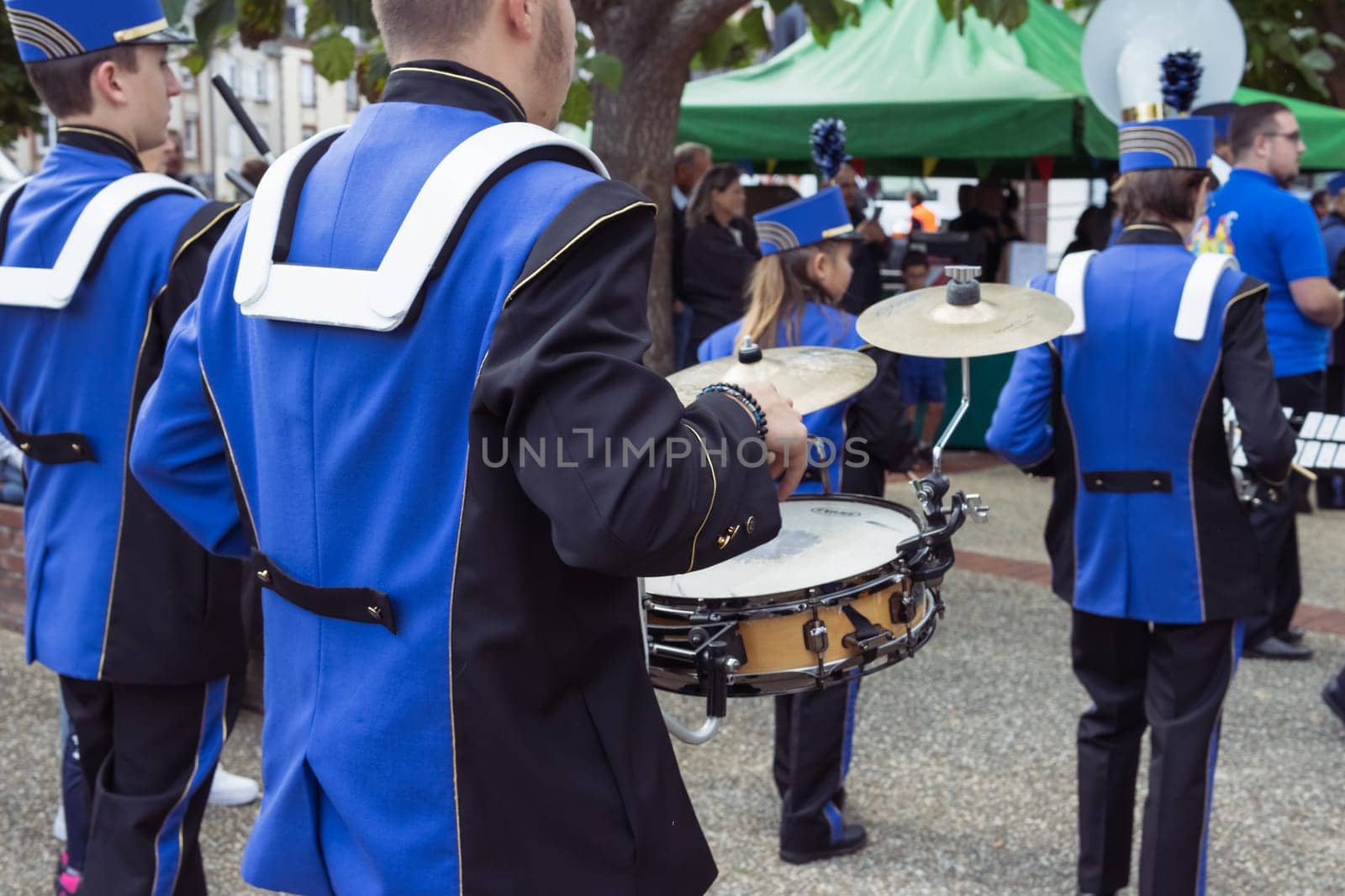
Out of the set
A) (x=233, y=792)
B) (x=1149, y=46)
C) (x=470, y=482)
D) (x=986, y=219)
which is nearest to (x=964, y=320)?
(x=470, y=482)

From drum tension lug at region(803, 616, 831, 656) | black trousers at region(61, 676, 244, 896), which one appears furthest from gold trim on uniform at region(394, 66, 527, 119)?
black trousers at region(61, 676, 244, 896)

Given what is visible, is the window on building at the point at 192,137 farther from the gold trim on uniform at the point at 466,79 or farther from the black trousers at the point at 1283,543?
the gold trim on uniform at the point at 466,79

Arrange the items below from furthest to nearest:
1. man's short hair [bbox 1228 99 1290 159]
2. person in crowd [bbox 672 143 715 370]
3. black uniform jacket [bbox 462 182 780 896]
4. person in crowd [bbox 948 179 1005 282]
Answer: person in crowd [bbox 948 179 1005 282] → person in crowd [bbox 672 143 715 370] → man's short hair [bbox 1228 99 1290 159] → black uniform jacket [bbox 462 182 780 896]

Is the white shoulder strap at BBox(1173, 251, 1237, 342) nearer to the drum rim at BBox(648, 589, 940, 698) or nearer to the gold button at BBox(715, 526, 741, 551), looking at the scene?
the drum rim at BBox(648, 589, 940, 698)

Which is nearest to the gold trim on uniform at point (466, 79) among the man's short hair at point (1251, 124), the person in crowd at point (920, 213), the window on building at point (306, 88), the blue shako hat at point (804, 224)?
the blue shako hat at point (804, 224)

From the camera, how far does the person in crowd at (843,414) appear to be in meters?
3.68

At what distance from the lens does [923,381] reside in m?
9.32

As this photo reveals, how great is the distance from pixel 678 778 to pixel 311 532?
1.74 feet

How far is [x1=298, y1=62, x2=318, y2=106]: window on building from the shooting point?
5731 cm

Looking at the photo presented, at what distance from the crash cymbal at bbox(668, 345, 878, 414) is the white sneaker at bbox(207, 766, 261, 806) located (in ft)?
7.31

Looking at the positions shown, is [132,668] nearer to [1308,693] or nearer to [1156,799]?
[1156,799]

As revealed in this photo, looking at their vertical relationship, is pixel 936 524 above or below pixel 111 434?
below

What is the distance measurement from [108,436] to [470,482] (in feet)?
4.34

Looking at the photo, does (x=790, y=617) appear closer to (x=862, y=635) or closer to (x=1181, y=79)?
(x=862, y=635)
